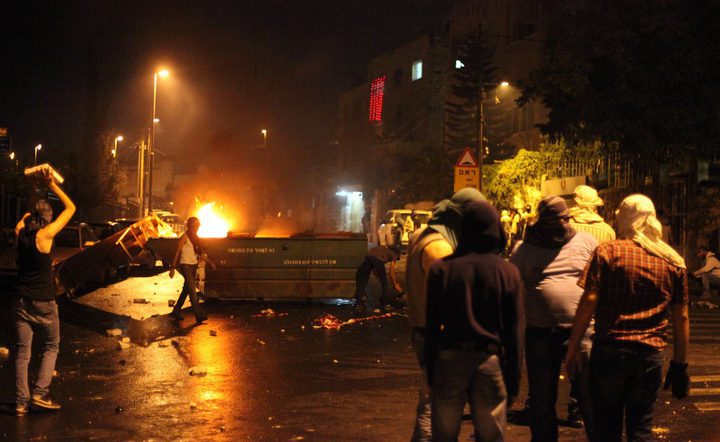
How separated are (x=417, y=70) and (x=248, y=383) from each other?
59.7m

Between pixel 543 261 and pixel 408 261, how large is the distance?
4.23ft

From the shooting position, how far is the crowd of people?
4.20m

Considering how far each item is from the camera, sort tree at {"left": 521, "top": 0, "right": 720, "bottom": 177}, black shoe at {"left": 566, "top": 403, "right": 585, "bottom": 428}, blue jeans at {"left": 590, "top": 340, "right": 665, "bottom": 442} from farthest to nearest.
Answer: tree at {"left": 521, "top": 0, "right": 720, "bottom": 177}, black shoe at {"left": 566, "top": 403, "right": 585, "bottom": 428}, blue jeans at {"left": 590, "top": 340, "right": 665, "bottom": 442}

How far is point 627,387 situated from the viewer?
473cm

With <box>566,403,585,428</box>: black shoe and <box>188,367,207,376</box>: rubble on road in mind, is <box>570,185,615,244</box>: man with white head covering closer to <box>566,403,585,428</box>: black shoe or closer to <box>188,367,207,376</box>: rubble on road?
<box>566,403,585,428</box>: black shoe

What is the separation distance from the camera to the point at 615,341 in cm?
476

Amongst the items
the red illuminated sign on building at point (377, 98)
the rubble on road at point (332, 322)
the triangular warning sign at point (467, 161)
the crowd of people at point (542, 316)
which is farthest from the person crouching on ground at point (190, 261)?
the red illuminated sign on building at point (377, 98)

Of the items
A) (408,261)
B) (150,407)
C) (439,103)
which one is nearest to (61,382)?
(150,407)

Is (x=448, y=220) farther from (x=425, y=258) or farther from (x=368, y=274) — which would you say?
(x=368, y=274)

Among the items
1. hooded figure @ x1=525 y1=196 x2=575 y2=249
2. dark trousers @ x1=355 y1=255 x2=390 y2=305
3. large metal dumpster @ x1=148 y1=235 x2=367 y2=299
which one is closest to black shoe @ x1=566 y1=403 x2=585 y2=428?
hooded figure @ x1=525 y1=196 x2=575 y2=249

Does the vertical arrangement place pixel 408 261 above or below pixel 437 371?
above

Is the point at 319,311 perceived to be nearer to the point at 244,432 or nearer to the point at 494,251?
the point at 244,432

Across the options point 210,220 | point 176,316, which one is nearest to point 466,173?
point 176,316

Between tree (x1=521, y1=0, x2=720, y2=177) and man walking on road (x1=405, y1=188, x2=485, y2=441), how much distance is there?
16.1 metres
